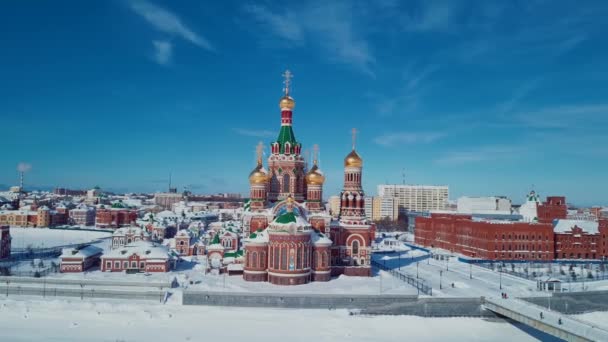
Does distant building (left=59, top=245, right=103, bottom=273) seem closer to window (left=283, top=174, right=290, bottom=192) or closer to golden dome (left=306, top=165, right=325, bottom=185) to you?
window (left=283, top=174, right=290, bottom=192)

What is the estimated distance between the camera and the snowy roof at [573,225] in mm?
55906

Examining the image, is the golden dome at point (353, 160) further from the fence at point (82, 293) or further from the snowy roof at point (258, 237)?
the fence at point (82, 293)

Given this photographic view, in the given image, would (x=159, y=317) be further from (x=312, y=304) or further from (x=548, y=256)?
(x=548, y=256)

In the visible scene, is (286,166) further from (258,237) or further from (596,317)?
(596,317)

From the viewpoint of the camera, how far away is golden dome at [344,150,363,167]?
42719mm

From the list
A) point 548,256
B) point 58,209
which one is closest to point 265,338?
point 548,256

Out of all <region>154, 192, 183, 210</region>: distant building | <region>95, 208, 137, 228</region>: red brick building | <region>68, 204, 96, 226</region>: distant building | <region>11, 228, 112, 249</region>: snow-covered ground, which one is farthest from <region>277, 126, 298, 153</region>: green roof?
<region>154, 192, 183, 210</region>: distant building

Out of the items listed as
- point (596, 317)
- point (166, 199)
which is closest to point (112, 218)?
→ point (596, 317)

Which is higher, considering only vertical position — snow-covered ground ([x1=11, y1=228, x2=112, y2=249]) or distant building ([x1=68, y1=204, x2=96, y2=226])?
distant building ([x1=68, y1=204, x2=96, y2=226])

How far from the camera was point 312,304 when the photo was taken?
3083 cm

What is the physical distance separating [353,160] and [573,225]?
104ft

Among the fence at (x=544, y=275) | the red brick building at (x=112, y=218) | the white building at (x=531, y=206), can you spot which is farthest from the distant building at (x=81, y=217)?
the white building at (x=531, y=206)

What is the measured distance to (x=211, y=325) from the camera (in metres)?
26.7

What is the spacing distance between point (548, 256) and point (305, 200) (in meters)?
30.7
